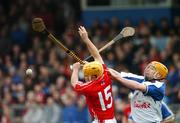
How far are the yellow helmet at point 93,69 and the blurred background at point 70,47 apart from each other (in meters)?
3.72

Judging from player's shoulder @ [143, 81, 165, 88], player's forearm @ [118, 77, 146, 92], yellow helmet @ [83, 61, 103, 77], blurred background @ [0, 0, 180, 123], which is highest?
yellow helmet @ [83, 61, 103, 77]

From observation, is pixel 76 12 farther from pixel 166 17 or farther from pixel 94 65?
pixel 94 65

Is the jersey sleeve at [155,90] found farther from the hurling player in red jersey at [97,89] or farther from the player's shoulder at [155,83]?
the hurling player in red jersey at [97,89]

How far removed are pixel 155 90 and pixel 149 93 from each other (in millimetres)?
92

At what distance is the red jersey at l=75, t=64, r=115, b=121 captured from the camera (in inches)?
447

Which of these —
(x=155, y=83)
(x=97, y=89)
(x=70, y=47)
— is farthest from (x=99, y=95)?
(x=70, y=47)

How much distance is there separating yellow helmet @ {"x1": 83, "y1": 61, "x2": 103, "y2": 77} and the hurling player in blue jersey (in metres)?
0.25

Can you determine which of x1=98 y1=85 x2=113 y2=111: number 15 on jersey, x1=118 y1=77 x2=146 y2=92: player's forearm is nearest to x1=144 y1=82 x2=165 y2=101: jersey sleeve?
x1=118 y1=77 x2=146 y2=92: player's forearm

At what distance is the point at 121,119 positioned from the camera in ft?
54.3

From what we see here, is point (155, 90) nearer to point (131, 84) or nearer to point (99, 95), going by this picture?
point (131, 84)

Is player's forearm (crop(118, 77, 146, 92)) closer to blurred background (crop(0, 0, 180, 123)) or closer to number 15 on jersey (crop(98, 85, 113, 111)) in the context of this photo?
number 15 on jersey (crop(98, 85, 113, 111))

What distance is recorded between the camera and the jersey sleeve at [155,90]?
11667 millimetres

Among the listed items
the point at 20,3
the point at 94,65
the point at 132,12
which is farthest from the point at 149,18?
the point at 94,65

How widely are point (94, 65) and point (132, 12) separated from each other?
12.0m
